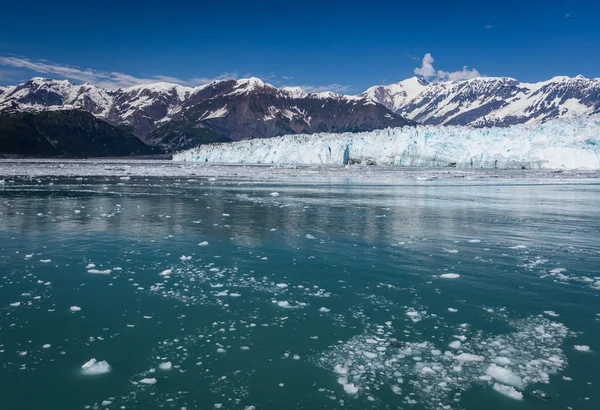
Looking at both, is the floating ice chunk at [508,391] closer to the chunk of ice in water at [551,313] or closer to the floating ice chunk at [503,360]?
the floating ice chunk at [503,360]

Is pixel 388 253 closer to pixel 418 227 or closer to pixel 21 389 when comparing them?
pixel 418 227

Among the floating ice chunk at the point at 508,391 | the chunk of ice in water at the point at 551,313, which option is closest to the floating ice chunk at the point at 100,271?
the floating ice chunk at the point at 508,391

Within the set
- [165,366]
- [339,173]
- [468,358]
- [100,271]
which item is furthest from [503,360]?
[339,173]

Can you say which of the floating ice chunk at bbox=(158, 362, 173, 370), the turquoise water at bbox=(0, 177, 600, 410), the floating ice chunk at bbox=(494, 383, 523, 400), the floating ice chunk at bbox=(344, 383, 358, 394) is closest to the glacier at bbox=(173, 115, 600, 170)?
the turquoise water at bbox=(0, 177, 600, 410)

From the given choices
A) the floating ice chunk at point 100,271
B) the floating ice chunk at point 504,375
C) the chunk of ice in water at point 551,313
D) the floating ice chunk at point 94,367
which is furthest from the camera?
the floating ice chunk at point 100,271

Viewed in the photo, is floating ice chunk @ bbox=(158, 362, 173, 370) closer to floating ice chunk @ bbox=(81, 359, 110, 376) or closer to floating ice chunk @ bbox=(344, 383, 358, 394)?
floating ice chunk @ bbox=(81, 359, 110, 376)
